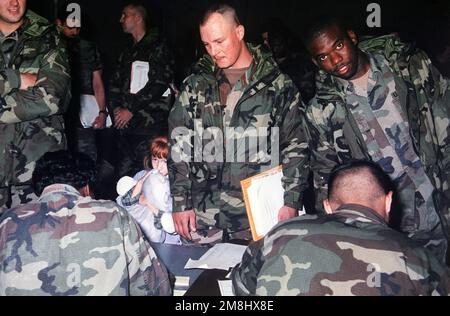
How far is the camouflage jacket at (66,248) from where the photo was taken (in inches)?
63.2

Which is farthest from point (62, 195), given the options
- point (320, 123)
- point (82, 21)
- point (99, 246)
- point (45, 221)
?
point (82, 21)

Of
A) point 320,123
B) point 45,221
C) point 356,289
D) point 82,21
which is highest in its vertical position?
point 82,21

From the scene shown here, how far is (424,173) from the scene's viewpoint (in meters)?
2.43

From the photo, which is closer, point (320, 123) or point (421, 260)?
point (421, 260)

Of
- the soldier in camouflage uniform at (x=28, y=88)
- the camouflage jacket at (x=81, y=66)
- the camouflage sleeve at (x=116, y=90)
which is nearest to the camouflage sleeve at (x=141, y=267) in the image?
the soldier in camouflage uniform at (x=28, y=88)

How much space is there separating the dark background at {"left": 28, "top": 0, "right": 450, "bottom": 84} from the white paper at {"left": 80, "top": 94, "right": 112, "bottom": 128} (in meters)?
1.58

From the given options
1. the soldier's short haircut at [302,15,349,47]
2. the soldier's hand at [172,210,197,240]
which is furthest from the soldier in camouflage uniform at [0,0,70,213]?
the soldier's short haircut at [302,15,349,47]

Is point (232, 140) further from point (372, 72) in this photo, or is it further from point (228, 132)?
point (372, 72)

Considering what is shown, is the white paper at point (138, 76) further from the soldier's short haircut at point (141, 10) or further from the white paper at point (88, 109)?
the white paper at point (88, 109)

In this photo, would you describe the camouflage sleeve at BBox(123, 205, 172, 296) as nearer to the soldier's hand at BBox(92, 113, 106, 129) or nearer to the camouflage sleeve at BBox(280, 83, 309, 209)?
the camouflage sleeve at BBox(280, 83, 309, 209)

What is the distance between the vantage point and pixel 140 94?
13.2 ft

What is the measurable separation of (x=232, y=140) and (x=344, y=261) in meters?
1.22
